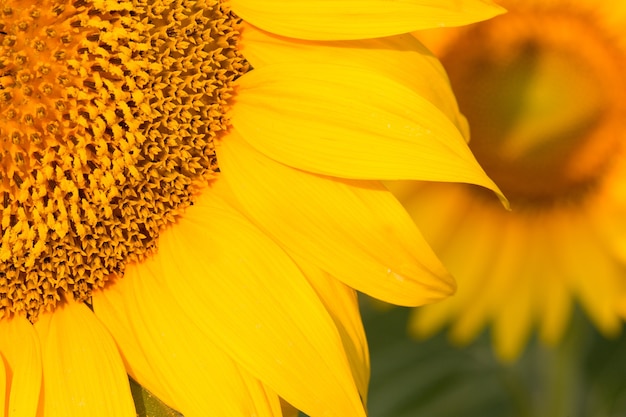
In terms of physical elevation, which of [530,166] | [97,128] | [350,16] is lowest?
[530,166]

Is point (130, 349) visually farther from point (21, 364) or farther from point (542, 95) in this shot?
point (542, 95)

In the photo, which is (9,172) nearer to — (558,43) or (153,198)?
(153,198)

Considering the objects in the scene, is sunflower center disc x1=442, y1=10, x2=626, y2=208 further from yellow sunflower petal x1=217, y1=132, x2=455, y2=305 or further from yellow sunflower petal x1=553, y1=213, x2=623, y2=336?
yellow sunflower petal x1=217, y1=132, x2=455, y2=305

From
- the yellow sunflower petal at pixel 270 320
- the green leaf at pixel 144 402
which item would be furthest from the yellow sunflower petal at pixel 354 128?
the green leaf at pixel 144 402

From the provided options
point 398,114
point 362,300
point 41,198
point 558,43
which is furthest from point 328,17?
point 362,300

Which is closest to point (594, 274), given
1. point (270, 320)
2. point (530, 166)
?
point (530, 166)

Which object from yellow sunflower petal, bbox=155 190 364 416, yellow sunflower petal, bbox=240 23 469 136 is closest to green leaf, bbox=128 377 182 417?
yellow sunflower petal, bbox=155 190 364 416

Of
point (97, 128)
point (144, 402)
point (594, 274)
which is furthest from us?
point (594, 274)
